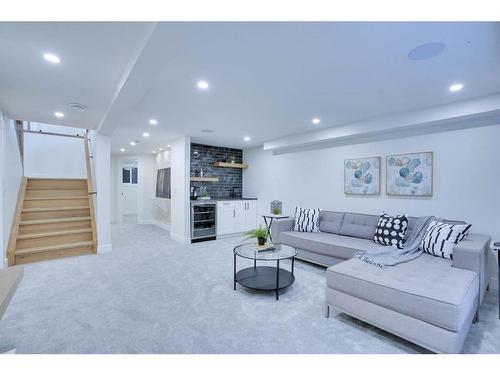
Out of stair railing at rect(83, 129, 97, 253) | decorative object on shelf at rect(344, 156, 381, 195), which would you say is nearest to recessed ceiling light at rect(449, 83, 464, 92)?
decorative object on shelf at rect(344, 156, 381, 195)

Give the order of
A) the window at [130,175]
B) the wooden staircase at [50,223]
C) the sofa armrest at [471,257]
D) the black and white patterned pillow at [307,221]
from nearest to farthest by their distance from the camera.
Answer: the sofa armrest at [471,257]
the wooden staircase at [50,223]
the black and white patterned pillow at [307,221]
the window at [130,175]

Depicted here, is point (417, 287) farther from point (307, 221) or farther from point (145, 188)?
point (145, 188)

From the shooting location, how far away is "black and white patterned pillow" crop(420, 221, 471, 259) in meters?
2.50

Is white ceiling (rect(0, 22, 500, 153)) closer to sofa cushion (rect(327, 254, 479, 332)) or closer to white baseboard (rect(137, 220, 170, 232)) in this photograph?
sofa cushion (rect(327, 254, 479, 332))

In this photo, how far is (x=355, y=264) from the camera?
2273 millimetres

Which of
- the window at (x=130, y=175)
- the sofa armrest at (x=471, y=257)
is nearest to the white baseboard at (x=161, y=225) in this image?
the window at (x=130, y=175)

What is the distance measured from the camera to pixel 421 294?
1659mm

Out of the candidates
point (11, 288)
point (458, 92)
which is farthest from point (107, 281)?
point (458, 92)

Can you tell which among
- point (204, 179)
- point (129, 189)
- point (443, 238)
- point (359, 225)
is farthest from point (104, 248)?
point (129, 189)

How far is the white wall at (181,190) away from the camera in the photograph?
502 centimetres

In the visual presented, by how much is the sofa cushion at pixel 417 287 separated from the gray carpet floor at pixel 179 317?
0.32 metres

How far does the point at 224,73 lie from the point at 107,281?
9.50ft

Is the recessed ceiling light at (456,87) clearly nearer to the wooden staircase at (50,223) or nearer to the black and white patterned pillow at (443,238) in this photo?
the black and white patterned pillow at (443,238)
